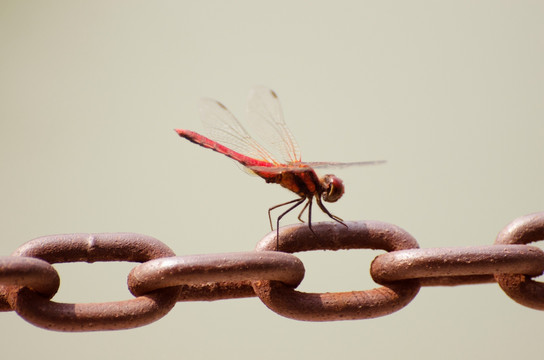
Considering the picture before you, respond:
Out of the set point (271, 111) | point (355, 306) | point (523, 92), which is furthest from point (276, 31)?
point (355, 306)

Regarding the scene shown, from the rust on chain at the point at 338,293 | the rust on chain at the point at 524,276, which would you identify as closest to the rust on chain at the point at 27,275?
the rust on chain at the point at 338,293

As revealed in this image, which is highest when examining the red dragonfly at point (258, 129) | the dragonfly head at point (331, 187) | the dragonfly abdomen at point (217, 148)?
the red dragonfly at point (258, 129)

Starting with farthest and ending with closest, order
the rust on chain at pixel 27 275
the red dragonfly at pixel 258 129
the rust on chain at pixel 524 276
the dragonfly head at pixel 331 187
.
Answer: the red dragonfly at pixel 258 129
the dragonfly head at pixel 331 187
the rust on chain at pixel 524 276
the rust on chain at pixel 27 275

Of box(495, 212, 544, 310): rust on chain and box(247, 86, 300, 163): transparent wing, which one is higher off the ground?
box(247, 86, 300, 163): transparent wing

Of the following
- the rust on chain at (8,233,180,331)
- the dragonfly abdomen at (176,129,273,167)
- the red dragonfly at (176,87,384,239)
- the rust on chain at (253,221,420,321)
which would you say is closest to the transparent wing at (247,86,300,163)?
the red dragonfly at (176,87,384,239)

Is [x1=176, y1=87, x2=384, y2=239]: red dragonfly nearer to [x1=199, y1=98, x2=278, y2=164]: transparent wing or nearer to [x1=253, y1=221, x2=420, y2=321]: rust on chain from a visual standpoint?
[x1=199, y1=98, x2=278, y2=164]: transparent wing

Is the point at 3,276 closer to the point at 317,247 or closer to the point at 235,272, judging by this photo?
the point at 235,272

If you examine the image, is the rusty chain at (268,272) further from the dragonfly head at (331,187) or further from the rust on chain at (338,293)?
the dragonfly head at (331,187)
